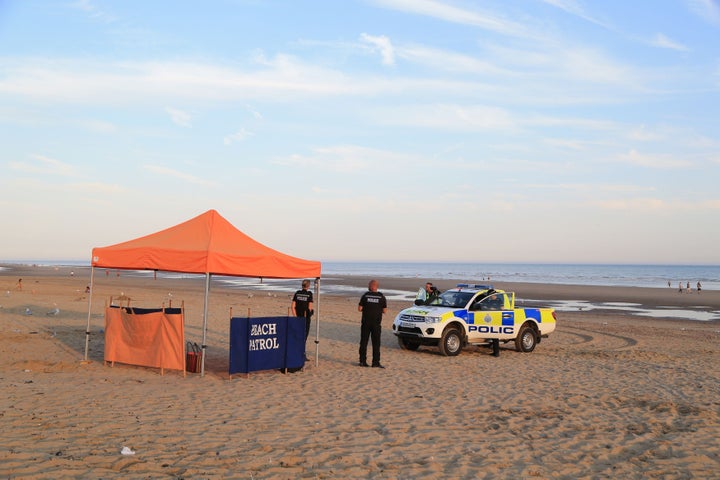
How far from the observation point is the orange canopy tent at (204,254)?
1120 cm

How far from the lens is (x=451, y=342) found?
15.3m

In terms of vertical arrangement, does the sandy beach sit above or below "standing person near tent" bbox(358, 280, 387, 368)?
below

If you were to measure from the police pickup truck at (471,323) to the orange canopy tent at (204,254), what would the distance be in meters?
4.13

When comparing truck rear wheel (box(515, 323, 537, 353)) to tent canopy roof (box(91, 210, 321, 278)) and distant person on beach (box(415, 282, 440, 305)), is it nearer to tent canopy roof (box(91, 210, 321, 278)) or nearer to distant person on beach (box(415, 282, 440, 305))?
distant person on beach (box(415, 282, 440, 305))

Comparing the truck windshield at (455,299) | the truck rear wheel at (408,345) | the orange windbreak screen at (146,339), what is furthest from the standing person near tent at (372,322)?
the orange windbreak screen at (146,339)

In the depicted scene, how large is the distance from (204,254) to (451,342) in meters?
7.01

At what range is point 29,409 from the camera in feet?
26.5

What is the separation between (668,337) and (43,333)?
1972cm

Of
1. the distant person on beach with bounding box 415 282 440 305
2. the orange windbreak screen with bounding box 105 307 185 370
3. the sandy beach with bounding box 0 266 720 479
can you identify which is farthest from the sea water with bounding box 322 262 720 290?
the orange windbreak screen with bounding box 105 307 185 370

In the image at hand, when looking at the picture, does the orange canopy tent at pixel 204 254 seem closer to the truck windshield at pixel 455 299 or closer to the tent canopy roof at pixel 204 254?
the tent canopy roof at pixel 204 254

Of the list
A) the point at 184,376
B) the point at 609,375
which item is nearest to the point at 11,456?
the point at 184,376

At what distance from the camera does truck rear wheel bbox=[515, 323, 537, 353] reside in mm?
16422

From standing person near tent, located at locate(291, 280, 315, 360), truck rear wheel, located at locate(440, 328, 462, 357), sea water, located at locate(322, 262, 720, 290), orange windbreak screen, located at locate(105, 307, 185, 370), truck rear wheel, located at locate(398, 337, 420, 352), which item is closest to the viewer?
orange windbreak screen, located at locate(105, 307, 185, 370)

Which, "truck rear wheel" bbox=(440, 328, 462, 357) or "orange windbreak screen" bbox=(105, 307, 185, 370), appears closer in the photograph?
"orange windbreak screen" bbox=(105, 307, 185, 370)
